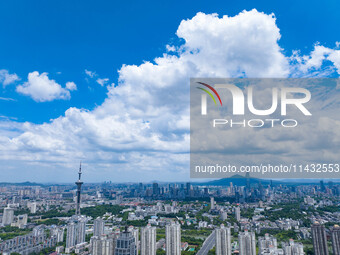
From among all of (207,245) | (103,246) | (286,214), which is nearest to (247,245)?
(207,245)

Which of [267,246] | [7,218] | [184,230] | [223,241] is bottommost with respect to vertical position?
[184,230]

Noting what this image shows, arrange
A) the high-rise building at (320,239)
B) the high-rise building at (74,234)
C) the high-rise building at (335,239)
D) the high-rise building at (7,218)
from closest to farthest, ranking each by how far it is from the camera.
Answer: the high-rise building at (335,239) → the high-rise building at (320,239) → the high-rise building at (74,234) → the high-rise building at (7,218)

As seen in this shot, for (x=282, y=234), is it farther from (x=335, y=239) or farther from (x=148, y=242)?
(x=148, y=242)

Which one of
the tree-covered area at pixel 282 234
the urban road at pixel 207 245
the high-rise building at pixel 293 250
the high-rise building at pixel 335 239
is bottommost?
the urban road at pixel 207 245

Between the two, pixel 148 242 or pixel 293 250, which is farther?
pixel 148 242

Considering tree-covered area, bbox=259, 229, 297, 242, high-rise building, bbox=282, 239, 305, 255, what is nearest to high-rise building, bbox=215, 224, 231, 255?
high-rise building, bbox=282, 239, 305, 255

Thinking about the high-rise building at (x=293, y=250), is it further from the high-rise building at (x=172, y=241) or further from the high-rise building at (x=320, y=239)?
the high-rise building at (x=172, y=241)

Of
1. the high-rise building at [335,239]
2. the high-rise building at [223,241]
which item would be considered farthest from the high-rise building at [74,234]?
the high-rise building at [335,239]

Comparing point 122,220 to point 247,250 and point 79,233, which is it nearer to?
point 79,233

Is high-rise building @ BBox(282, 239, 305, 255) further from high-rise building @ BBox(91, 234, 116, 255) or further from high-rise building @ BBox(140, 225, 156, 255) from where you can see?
high-rise building @ BBox(91, 234, 116, 255)
